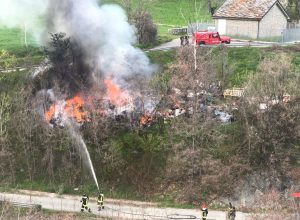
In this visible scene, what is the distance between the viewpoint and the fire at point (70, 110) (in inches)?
1507

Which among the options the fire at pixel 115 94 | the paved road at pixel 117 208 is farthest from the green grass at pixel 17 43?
the paved road at pixel 117 208

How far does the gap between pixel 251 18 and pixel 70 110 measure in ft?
87.4

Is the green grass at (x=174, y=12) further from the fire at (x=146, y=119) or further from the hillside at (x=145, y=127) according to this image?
the fire at (x=146, y=119)

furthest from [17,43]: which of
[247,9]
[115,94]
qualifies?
[247,9]

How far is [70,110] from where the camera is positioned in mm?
38688

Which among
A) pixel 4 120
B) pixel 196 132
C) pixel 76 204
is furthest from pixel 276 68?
pixel 4 120

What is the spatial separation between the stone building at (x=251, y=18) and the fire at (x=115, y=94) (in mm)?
23757

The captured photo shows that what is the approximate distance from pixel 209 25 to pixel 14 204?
37.6 metres

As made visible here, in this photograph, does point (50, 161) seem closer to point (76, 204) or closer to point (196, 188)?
point (76, 204)

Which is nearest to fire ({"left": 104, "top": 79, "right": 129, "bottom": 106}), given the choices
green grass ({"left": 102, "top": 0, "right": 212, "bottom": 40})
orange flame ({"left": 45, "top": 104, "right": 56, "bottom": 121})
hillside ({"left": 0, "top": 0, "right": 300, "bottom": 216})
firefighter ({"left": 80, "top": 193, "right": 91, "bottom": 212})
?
hillside ({"left": 0, "top": 0, "right": 300, "bottom": 216})

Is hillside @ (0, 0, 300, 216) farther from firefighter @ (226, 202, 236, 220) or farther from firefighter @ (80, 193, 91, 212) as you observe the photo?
firefighter @ (80, 193, 91, 212)

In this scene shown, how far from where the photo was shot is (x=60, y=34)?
1606 inches

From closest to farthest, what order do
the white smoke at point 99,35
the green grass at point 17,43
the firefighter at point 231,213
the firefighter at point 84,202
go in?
the firefighter at point 231,213
the firefighter at point 84,202
the white smoke at point 99,35
the green grass at point 17,43

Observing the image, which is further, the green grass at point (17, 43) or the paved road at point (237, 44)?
the green grass at point (17, 43)
